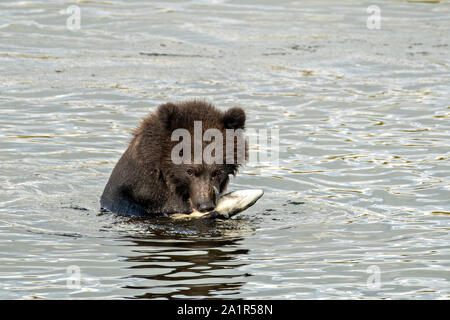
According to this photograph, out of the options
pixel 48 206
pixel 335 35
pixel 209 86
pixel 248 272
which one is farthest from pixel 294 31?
pixel 248 272

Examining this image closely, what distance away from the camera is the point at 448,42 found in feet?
68.7

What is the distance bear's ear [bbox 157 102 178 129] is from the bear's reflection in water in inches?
44.6

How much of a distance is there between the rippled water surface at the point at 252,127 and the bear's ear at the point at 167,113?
1141mm

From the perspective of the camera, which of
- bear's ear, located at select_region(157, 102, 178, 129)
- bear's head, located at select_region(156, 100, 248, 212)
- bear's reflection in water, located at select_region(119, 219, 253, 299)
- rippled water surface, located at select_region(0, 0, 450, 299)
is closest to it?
bear's reflection in water, located at select_region(119, 219, 253, 299)

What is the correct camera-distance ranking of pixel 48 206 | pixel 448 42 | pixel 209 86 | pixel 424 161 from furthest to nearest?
pixel 448 42
pixel 209 86
pixel 424 161
pixel 48 206

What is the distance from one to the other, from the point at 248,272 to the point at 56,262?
186 cm

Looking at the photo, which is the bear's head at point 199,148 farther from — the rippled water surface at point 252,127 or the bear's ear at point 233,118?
the rippled water surface at point 252,127

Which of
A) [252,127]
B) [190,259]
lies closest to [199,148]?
[190,259]

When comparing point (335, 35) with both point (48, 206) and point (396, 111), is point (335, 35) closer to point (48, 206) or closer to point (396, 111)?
point (396, 111)

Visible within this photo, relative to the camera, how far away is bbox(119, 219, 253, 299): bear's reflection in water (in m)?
8.79

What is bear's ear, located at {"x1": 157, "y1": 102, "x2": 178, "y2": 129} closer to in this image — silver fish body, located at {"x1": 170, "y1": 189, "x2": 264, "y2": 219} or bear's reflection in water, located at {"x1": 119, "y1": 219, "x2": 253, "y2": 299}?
silver fish body, located at {"x1": 170, "y1": 189, "x2": 264, "y2": 219}

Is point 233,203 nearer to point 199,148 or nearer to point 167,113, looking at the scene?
point 199,148

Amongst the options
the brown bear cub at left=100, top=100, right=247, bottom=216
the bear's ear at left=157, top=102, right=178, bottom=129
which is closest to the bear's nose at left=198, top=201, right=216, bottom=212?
the brown bear cub at left=100, top=100, right=247, bottom=216

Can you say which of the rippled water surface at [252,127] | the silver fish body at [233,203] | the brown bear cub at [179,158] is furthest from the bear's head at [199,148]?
the rippled water surface at [252,127]
